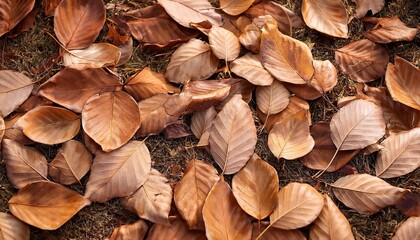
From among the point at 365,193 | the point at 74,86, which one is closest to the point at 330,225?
the point at 365,193

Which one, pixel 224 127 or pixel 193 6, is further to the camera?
pixel 193 6

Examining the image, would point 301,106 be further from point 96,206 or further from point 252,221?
point 96,206

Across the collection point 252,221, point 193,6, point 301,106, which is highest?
point 193,6

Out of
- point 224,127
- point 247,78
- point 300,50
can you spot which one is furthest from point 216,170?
point 300,50

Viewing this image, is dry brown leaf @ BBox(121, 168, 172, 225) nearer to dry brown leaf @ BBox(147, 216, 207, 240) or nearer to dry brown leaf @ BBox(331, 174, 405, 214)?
dry brown leaf @ BBox(147, 216, 207, 240)

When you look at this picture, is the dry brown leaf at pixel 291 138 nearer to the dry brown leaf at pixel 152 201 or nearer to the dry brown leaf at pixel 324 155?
the dry brown leaf at pixel 324 155

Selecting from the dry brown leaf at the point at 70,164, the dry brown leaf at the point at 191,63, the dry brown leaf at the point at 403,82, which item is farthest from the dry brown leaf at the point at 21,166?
the dry brown leaf at the point at 403,82

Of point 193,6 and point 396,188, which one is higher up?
point 193,6
